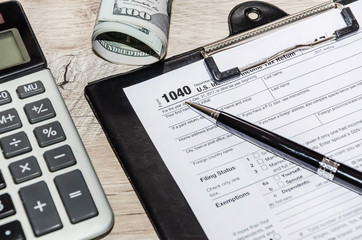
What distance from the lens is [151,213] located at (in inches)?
15.5

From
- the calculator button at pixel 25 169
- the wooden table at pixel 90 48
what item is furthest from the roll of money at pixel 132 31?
the calculator button at pixel 25 169

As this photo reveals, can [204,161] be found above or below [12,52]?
below

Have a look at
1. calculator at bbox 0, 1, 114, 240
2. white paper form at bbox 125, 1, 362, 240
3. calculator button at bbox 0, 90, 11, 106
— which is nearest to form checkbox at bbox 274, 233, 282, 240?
white paper form at bbox 125, 1, 362, 240

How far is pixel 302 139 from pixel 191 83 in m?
0.10

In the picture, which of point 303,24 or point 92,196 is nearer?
point 92,196

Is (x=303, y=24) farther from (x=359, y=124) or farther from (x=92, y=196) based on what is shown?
(x=92, y=196)

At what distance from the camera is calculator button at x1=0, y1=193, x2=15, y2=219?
364 mm

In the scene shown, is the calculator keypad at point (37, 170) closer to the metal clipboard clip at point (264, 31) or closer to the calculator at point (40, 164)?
the calculator at point (40, 164)

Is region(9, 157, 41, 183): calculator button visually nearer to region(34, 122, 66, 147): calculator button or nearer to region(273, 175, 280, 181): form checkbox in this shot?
region(34, 122, 66, 147): calculator button

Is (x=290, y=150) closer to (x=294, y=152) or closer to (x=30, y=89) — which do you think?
(x=294, y=152)

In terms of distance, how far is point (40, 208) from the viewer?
0.37 m

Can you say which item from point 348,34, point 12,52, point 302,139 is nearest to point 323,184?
point 302,139

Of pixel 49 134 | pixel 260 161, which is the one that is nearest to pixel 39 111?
pixel 49 134

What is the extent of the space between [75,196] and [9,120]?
8 cm
